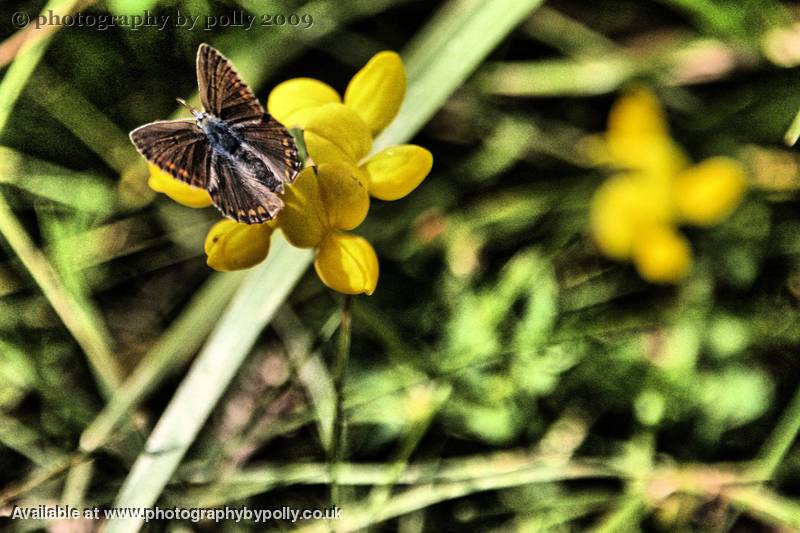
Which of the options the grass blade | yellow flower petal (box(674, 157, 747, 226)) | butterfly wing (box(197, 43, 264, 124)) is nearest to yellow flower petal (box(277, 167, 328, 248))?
butterfly wing (box(197, 43, 264, 124))

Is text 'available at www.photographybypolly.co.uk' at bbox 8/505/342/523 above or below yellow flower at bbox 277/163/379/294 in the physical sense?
below

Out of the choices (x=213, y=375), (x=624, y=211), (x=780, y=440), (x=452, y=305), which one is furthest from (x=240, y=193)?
(x=780, y=440)

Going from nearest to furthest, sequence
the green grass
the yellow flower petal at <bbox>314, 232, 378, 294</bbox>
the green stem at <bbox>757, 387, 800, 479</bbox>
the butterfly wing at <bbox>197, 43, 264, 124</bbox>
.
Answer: the butterfly wing at <bbox>197, 43, 264, 124</bbox>
the yellow flower petal at <bbox>314, 232, 378, 294</bbox>
the green stem at <bbox>757, 387, 800, 479</bbox>
the green grass

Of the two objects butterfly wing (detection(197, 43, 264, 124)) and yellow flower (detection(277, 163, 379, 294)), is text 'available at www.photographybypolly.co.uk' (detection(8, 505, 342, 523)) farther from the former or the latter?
butterfly wing (detection(197, 43, 264, 124))

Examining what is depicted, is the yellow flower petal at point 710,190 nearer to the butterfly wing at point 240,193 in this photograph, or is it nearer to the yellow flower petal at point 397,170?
the yellow flower petal at point 397,170

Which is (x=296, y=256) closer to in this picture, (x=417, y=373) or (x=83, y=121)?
(x=417, y=373)

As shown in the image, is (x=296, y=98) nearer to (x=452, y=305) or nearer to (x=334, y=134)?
(x=334, y=134)

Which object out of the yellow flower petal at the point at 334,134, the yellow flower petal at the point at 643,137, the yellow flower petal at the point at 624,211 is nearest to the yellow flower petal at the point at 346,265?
the yellow flower petal at the point at 334,134
